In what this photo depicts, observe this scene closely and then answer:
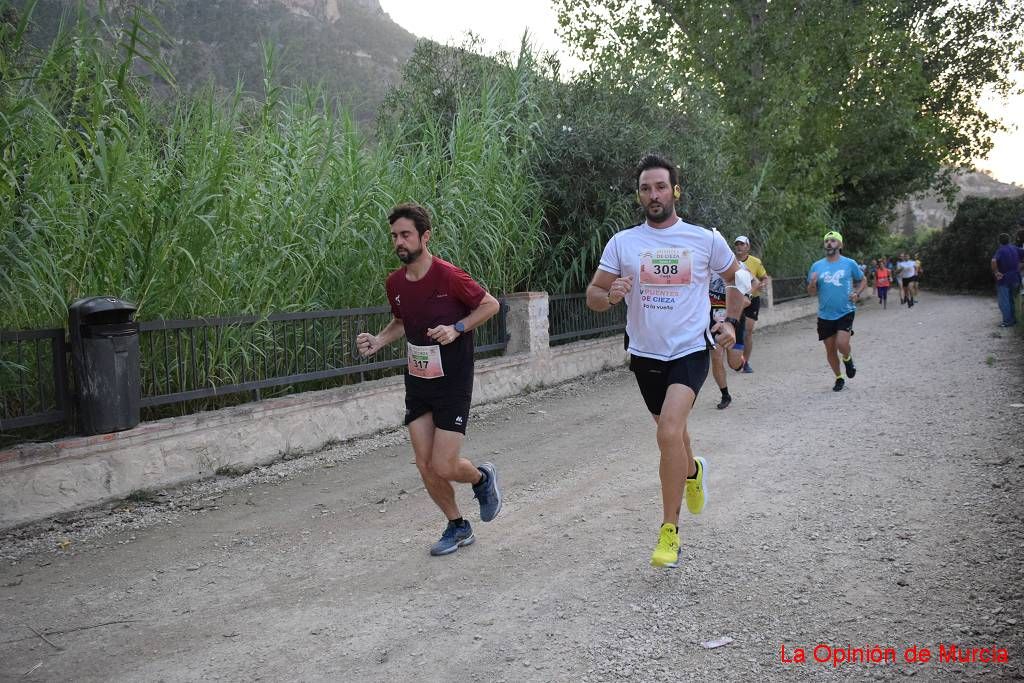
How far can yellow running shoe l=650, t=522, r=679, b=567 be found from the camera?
418 cm

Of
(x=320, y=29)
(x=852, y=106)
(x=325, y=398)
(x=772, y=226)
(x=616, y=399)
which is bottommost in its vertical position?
(x=616, y=399)

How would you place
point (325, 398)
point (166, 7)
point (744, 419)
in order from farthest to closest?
point (744, 419) → point (325, 398) → point (166, 7)

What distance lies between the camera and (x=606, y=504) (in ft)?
18.2

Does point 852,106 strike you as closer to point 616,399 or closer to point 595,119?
point 595,119

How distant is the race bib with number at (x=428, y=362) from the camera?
462 centimetres

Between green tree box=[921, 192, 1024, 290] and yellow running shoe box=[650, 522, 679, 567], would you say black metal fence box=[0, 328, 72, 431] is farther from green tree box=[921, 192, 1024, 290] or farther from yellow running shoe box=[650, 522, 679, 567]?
green tree box=[921, 192, 1024, 290]

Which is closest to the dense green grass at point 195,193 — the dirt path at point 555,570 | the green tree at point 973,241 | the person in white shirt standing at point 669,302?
the dirt path at point 555,570

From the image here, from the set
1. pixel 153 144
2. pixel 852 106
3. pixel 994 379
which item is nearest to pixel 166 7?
pixel 153 144

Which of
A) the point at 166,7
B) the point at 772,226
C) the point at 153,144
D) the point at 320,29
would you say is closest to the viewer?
the point at 166,7

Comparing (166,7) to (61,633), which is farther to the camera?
(166,7)

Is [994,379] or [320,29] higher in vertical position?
[320,29]

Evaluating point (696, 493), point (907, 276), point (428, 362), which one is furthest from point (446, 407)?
point (907, 276)

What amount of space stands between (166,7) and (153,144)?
1160 mm

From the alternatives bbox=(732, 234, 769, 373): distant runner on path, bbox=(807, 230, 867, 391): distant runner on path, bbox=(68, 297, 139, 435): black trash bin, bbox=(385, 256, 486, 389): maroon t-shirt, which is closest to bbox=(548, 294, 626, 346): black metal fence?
bbox=(732, 234, 769, 373): distant runner on path
